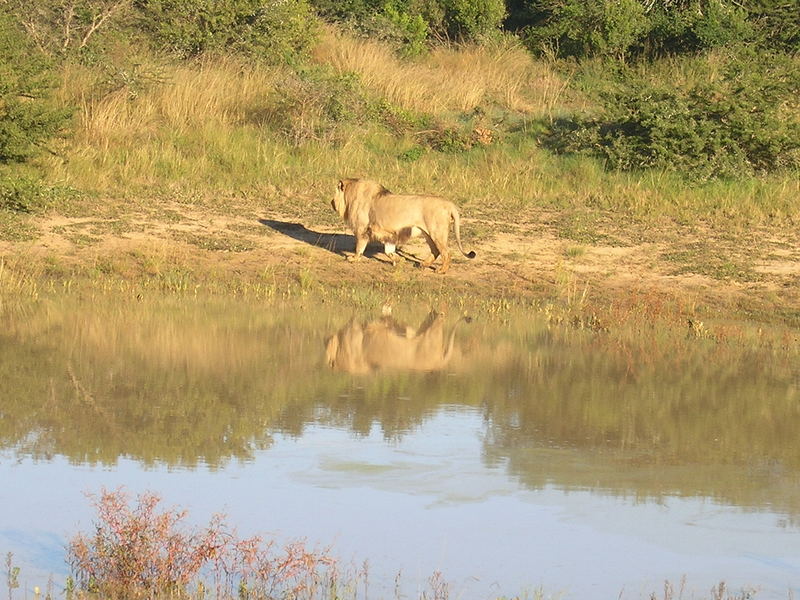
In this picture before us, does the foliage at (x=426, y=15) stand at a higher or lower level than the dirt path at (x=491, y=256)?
higher

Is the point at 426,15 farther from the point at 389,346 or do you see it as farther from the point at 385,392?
the point at 385,392

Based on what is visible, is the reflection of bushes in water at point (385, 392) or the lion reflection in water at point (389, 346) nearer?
the reflection of bushes in water at point (385, 392)

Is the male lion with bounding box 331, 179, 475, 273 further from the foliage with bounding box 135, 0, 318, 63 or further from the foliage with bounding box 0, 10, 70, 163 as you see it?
the foliage with bounding box 135, 0, 318, 63

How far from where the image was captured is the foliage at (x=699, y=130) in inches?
643

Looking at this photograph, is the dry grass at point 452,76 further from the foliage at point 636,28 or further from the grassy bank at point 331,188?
the foliage at point 636,28

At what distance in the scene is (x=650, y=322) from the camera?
38.1 ft

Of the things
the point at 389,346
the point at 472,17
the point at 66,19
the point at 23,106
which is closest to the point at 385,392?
the point at 389,346

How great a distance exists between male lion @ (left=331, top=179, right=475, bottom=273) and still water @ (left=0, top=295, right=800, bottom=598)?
7.03 ft

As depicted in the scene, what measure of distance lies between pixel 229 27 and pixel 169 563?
53.4 feet

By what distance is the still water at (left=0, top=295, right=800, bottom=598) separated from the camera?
5633mm

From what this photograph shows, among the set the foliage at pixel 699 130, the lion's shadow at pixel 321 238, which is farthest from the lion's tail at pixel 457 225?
the foliage at pixel 699 130

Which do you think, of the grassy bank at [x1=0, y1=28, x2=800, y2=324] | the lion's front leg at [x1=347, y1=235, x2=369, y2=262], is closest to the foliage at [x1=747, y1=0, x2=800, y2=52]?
the grassy bank at [x1=0, y1=28, x2=800, y2=324]

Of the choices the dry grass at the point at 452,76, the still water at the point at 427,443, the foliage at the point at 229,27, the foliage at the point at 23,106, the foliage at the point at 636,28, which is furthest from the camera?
the foliage at the point at 636,28

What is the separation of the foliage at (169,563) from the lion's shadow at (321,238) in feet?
29.3
